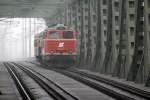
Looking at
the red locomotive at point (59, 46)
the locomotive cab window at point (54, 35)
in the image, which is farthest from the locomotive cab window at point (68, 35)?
the locomotive cab window at point (54, 35)

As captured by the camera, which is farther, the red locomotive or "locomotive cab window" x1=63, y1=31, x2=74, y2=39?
"locomotive cab window" x1=63, y1=31, x2=74, y2=39

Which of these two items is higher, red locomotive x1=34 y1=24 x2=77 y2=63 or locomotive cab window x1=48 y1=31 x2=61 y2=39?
locomotive cab window x1=48 y1=31 x2=61 y2=39

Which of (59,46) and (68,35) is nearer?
(59,46)

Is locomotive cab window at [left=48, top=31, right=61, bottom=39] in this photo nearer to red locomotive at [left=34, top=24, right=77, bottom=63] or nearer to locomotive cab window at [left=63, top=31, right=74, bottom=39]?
red locomotive at [left=34, top=24, right=77, bottom=63]

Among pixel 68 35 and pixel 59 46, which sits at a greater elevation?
pixel 68 35

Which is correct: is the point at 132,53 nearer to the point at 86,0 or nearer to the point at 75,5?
the point at 86,0

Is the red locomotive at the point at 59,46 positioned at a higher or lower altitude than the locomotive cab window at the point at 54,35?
lower

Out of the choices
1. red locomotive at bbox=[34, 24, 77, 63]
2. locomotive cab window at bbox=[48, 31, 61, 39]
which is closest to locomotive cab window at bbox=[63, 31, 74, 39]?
red locomotive at bbox=[34, 24, 77, 63]

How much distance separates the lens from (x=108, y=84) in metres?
25.7

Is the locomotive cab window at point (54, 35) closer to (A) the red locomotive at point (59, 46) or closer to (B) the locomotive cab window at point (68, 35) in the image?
(A) the red locomotive at point (59, 46)

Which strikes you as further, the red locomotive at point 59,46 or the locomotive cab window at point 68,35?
the locomotive cab window at point 68,35

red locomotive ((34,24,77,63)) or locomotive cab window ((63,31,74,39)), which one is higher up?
locomotive cab window ((63,31,74,39))

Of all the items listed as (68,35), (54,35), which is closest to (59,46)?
(54,35)

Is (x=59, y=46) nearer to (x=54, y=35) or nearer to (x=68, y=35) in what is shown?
(x=54, y=35)
